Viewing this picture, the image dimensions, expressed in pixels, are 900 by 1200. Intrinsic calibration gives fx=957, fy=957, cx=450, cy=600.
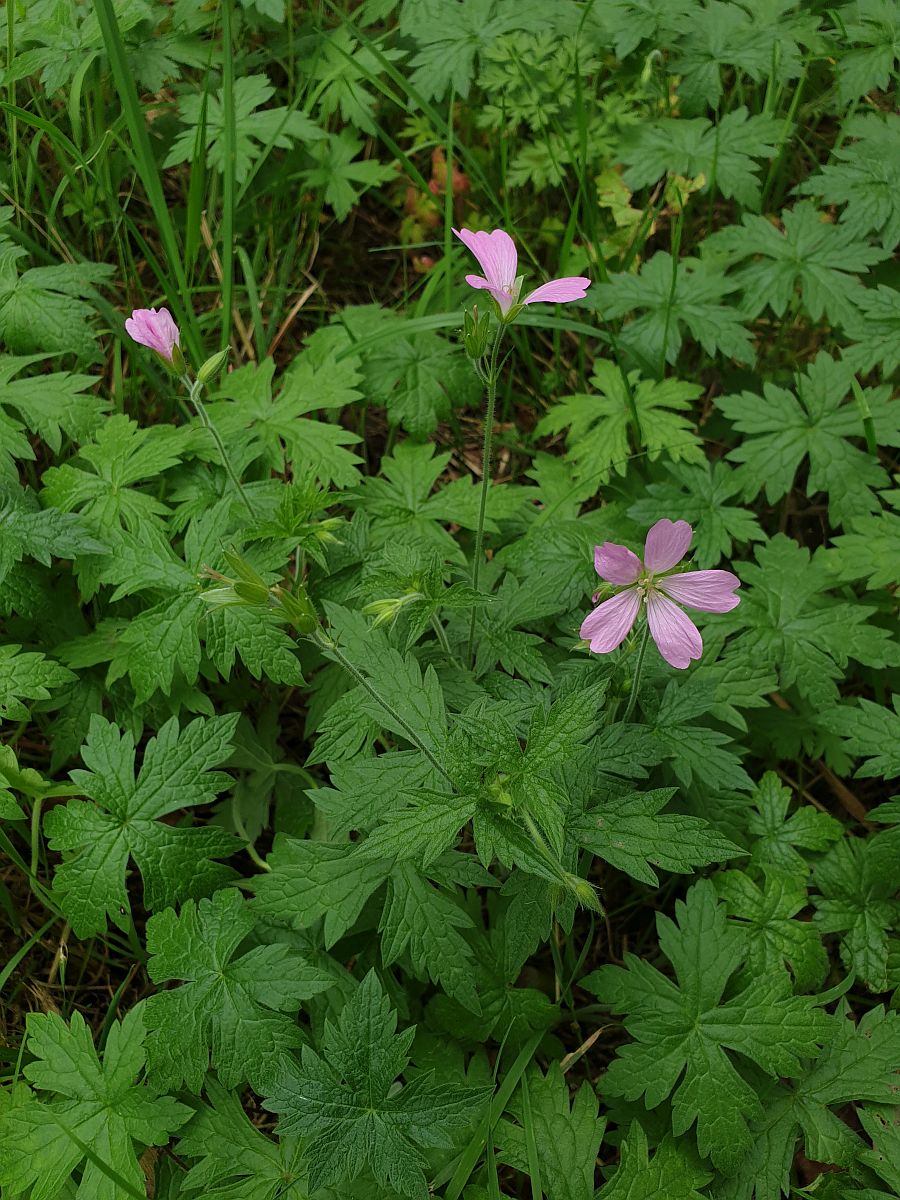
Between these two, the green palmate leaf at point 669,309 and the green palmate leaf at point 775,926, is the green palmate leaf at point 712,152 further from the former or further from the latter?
the green palmate leaf at point 775,926

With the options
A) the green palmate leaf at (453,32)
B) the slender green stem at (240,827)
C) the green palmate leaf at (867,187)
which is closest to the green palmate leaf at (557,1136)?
the slender green stem at (240,827)

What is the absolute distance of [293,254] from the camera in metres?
3.35

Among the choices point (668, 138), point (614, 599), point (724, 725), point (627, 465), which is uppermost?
point (668, 138)

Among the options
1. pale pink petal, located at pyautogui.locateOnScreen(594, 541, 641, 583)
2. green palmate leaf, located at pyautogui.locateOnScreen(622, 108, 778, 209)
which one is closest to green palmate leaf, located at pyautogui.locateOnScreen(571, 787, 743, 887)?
pale pink petal, located at pyautogui.locateOnScreen(594, 541, 641, 583)

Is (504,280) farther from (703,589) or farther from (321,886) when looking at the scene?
(321,886)

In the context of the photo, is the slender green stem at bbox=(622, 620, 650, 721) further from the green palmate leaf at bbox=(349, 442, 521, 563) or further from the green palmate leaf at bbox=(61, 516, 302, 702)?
the green palmate leaf at bbox=(61, 516, 302, 702)

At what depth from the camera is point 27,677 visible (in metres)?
2.25

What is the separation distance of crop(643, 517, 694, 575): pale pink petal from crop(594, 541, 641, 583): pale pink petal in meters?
0.03

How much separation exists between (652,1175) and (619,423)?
1917mm

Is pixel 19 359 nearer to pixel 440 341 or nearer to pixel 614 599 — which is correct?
pixel 440 341

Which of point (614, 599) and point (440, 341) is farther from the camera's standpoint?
point (440, 341)

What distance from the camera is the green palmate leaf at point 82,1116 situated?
1.90 m

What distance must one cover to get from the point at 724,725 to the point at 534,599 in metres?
0.65

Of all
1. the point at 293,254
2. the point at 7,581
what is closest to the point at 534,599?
the point at 7,581
